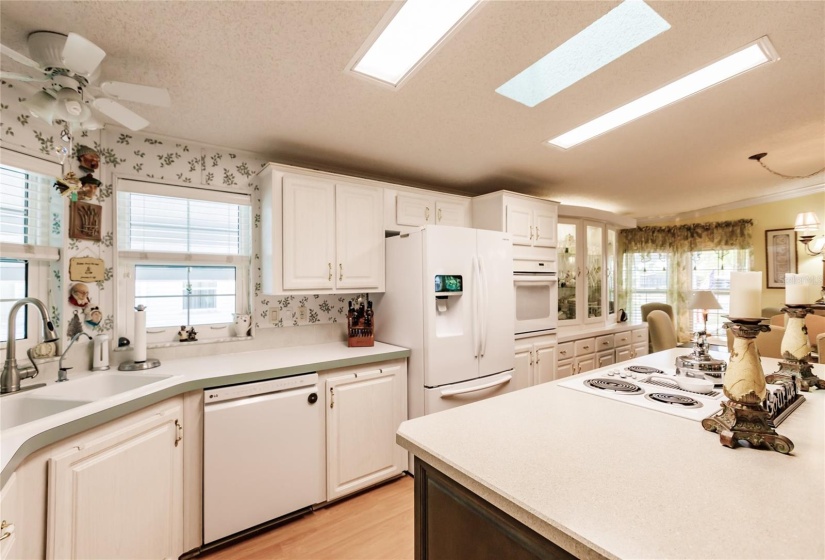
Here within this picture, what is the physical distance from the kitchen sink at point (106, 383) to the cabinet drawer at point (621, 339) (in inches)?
174

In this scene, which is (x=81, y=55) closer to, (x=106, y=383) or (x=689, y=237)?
(x=106, y=383)

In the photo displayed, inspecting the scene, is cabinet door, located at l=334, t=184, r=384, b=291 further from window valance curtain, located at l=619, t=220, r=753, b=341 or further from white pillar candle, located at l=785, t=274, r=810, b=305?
window valance curtain, located at l=619, t=220, r=753, b=341

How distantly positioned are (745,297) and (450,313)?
1775 millimetres

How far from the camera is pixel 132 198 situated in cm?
225

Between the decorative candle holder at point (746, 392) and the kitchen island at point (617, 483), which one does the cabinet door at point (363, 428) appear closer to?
the kitchen island at point (617, 483)

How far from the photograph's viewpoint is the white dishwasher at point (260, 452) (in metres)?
1.81

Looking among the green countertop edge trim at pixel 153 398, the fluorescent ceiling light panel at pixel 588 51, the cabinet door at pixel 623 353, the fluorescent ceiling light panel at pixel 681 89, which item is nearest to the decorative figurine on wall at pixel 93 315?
the green countertop edge trim at pixel 153 398

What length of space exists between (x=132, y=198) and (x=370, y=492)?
2.47 metres

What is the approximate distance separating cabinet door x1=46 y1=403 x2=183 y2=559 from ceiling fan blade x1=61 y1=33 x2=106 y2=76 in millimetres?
1397

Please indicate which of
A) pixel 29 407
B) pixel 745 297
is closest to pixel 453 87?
pixel 745 297

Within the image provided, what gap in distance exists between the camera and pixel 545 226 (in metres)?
3.45

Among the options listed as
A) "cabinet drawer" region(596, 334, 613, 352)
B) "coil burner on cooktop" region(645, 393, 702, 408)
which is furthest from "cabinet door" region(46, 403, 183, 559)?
"cabinet drawer" region(596, 334, 613, 352)

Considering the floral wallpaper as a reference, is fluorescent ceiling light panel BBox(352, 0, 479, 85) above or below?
above

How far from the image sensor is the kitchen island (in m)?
0.63
